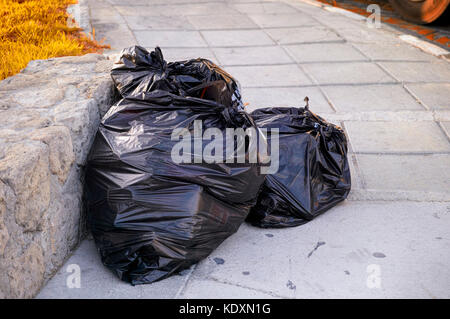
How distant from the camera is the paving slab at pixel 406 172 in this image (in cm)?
325

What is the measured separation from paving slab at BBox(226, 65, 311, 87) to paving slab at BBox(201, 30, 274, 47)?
0.76 m

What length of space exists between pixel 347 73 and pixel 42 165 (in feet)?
11.5

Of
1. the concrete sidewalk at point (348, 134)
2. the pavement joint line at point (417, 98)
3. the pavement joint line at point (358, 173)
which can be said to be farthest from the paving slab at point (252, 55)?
the pavement joint line at point (358, 173)

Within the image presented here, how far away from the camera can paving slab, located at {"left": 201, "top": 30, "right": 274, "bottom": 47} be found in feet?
19.1

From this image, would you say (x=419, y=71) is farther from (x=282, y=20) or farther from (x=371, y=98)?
(x=282, y=20)

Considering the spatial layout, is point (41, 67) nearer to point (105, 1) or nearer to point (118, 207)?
point (118, 207)

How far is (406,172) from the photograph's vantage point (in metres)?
3.40

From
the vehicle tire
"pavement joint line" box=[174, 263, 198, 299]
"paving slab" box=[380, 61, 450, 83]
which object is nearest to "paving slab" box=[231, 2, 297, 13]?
the vehicle tire

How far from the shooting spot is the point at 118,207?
240 cm

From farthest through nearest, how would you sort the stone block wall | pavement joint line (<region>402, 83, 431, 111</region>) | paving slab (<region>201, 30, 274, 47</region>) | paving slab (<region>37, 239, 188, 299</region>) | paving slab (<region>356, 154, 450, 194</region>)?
1. paving slab (<region>201, 30, 274, 47</region>)
2. pavement joint line (<region>402, 83, 431, 111</region>)
3. paving slab (<region>356, 154, 450, 194</region>)
4. paving slab (<region>37, 239, 188, 299</region>)
5. the stone block wall

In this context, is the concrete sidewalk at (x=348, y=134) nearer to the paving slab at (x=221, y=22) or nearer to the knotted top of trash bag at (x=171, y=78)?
the paving slab at (x=221, y=22)

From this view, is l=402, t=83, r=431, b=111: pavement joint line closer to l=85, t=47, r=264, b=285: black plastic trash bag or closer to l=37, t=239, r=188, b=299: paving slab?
l=85, t=47, r=264, b=285: black plastic trash bag

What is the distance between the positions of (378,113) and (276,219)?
5.82 ft
